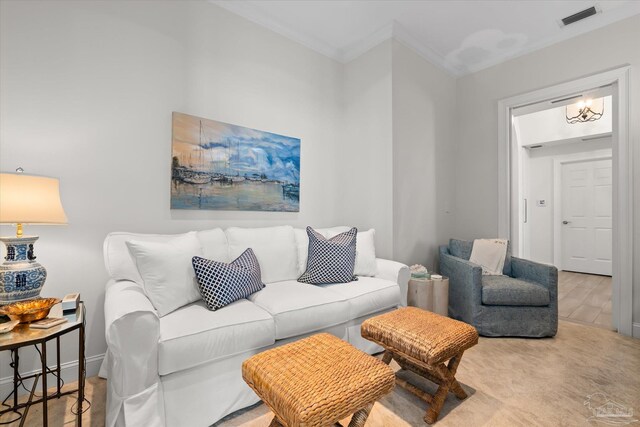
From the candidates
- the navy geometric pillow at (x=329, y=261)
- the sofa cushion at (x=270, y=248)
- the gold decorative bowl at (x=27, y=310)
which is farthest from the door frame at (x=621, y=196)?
the gold decorative bowl at (x=27, y=310)

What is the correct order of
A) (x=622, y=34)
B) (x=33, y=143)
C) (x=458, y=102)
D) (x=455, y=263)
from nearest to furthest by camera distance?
1. (x=33, y=143)
2. (x=622, y=34)
3. (x=455, y=263)
4. (x=458, y=102)

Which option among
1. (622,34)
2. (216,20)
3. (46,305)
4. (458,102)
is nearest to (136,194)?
(46,305)

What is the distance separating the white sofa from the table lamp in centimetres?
33

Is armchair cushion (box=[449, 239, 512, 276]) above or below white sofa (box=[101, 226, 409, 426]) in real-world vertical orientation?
above

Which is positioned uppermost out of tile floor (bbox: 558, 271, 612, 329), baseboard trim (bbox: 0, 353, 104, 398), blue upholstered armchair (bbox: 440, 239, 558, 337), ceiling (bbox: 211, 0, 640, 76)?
ceiling (bbox: 211, 0, 640, 76)

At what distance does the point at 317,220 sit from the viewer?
3.24m

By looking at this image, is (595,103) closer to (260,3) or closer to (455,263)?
(455,263)

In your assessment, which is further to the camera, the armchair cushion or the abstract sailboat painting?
the armchair cushion

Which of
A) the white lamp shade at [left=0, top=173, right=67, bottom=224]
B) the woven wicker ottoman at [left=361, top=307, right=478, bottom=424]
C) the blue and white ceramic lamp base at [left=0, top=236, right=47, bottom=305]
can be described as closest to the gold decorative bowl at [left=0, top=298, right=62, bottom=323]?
the blue and white ceramic lamp base at [left=0, top=236, right=47, bottom=305]

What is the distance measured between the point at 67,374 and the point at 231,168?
1784mm

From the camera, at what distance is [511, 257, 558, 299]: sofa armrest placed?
8.46ft

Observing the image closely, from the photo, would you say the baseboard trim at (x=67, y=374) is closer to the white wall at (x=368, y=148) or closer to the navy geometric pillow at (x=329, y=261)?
the navy geometric pillow at (x=329, y=261)

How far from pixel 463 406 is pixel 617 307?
85.1 inches

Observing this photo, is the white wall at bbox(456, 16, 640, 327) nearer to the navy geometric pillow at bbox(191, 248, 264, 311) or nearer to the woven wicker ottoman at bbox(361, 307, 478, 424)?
the woven wicker ottoman at bbox(361, 307, 478, 424)
